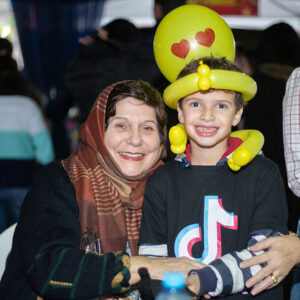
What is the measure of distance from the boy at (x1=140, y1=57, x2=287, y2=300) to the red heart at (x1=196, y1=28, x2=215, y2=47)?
0.38 ft

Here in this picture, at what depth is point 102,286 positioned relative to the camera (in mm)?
1531

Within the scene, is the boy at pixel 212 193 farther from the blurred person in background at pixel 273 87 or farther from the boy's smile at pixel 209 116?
the blurred person in background at pixel 273 87

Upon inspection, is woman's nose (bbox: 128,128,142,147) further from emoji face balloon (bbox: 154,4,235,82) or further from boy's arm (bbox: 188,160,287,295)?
boy's arm (bbox: 188,160,287,295)

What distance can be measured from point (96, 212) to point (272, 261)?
74 centimetres

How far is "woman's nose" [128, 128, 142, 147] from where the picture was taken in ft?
6.24

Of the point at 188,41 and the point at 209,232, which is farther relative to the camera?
the point at 188,41

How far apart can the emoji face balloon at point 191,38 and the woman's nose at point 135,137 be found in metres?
0.30

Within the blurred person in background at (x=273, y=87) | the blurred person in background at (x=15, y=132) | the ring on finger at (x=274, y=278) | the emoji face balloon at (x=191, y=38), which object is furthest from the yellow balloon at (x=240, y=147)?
the blurred person in background at (x=15, y=132)

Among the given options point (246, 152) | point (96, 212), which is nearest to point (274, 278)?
point (246, 152)

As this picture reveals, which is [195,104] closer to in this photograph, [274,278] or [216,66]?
[216,66]

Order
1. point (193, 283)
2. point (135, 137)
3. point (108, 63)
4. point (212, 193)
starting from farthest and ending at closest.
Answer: point (108, 63), point (135, 137), point (212, 193), point (193, 283)

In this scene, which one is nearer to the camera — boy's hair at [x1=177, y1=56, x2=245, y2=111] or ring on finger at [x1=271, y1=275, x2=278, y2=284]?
ring on finger at [x1=271, y1=275, x2=278, y2=284]

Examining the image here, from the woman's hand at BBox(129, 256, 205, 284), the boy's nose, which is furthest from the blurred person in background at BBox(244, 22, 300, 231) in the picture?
the woman's hand at BBox(129, 256, 205, 284)

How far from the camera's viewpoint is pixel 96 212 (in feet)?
5.90
